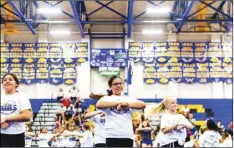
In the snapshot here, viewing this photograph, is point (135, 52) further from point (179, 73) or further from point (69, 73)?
point (69, 73)

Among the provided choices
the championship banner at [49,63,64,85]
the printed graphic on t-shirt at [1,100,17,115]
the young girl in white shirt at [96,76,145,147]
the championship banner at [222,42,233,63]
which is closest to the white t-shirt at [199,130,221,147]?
the young girl in white shirt at [96,76,145,147]

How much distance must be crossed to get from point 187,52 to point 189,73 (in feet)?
3.28

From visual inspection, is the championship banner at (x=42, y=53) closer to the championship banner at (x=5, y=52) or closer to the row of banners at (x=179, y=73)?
the championship banner at (x=5, y=52)

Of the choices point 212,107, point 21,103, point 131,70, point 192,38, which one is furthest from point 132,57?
point 21,103

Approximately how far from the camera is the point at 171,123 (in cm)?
483

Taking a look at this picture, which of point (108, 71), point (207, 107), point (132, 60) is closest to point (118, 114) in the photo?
point (207, 107)

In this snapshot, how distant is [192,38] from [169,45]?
1.22m

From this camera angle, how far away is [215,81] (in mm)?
17297

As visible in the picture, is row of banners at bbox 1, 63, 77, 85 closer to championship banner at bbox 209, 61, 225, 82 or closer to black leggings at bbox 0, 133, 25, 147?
championship banner at bbox 209, 61, 225, 82

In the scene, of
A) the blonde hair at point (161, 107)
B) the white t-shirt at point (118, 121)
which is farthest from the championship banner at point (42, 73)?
the white t-shirt at point (118, 121)

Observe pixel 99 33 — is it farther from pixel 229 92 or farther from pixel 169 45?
pixel 229 92

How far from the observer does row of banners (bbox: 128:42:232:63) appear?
17328mm

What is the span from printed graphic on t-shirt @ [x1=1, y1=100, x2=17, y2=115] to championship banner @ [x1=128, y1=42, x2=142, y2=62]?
45.4ft

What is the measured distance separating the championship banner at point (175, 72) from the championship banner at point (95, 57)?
11.2 feet
